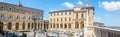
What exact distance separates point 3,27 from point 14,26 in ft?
12.1

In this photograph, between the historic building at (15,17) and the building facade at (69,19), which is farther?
the building facade at (69,19)

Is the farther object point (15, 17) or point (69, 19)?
point (69, 19)

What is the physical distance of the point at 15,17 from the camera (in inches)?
1602

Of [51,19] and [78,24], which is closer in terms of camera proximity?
[78,24]

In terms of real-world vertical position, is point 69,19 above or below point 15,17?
below

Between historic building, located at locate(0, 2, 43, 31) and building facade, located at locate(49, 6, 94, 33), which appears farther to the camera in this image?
building facade, located at locate(49, 6, 94, 33)

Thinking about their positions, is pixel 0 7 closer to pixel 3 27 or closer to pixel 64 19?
pixel 3 27

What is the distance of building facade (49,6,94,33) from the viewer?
43.6 m

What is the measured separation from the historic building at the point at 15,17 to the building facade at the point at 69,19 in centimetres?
588

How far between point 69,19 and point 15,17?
654 inches

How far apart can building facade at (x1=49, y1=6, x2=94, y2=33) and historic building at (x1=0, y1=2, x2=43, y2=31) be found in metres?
5.88

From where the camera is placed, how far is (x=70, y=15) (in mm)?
46406

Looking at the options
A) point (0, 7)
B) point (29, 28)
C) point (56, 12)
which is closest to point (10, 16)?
point (0, 7)

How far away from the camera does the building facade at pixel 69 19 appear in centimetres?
4359
